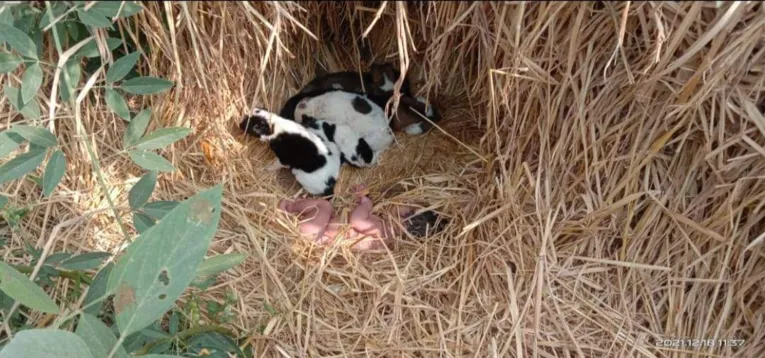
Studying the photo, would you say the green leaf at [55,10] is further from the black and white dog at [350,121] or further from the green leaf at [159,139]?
the black and white dog at [350,121]

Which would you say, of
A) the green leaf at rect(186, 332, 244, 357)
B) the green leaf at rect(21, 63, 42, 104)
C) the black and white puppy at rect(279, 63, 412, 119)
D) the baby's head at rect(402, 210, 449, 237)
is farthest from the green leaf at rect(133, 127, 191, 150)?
the black and white puppy at rect(279, 63, 412, 119)

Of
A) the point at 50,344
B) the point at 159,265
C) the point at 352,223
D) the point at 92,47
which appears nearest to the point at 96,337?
the point at 50,344

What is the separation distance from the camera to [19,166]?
1241mm

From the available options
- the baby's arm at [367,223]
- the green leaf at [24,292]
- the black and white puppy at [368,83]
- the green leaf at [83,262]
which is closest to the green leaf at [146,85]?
the green leaf at [83,262]

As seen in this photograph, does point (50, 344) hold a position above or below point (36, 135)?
below

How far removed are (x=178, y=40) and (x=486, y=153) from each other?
35.6 inches

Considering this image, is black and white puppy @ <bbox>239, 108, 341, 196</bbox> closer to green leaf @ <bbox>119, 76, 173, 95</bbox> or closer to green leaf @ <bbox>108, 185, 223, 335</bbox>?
green leaf @ <bbox>119, 76, 173, 95</bbox>

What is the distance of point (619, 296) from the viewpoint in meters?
1.57

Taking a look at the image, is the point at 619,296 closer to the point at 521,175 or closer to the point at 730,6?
the point at 521,175

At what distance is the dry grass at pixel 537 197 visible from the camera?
1.35m

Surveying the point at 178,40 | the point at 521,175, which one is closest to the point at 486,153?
the point at 521,175

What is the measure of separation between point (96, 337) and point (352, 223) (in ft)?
3.14

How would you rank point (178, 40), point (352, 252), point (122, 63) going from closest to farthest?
point (122, 63)
point (178, 40)
point (352, 252)

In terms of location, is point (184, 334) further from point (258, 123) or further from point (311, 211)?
point (258, 123)
